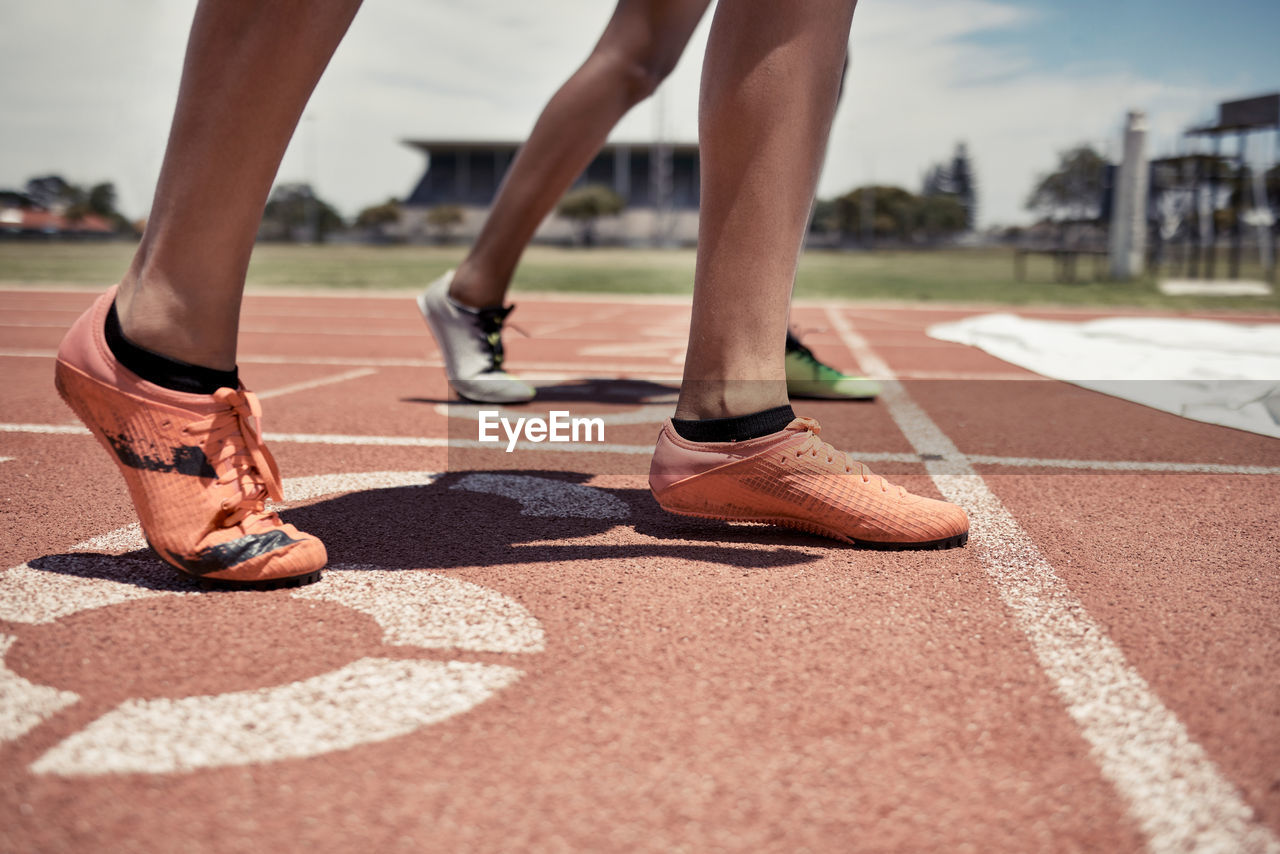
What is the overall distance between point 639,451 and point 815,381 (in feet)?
3.75

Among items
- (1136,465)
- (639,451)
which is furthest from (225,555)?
(1136,465)

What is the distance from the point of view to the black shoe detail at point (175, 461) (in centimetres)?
147

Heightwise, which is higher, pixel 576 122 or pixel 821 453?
pixel 576 122

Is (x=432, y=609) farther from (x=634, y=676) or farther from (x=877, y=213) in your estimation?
(x=877, y=213)

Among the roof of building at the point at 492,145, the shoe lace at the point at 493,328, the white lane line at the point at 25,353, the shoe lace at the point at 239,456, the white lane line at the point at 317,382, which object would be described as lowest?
the white lane line at the point at 317,382

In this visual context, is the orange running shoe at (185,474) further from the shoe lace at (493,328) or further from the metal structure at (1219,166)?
the metal structure at (1219,166)

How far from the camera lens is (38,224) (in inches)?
3110

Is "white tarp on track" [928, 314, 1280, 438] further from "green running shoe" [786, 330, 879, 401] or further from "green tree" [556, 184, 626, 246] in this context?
"green tree" [556, 184, 626, 246]

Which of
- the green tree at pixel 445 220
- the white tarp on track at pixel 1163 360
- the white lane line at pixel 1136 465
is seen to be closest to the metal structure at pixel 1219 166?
the white tarp on track at pixel 1163 360

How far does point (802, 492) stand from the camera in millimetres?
1762

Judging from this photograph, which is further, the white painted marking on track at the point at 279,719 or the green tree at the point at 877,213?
the green tree at the point at 877,213

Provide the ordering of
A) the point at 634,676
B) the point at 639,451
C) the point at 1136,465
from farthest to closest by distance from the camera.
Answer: the point at 639,451
the point at 1136,465
the point at 634,676

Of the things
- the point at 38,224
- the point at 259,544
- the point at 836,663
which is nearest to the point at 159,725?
the point at 259,544

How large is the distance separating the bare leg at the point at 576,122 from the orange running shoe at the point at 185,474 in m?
1.78
